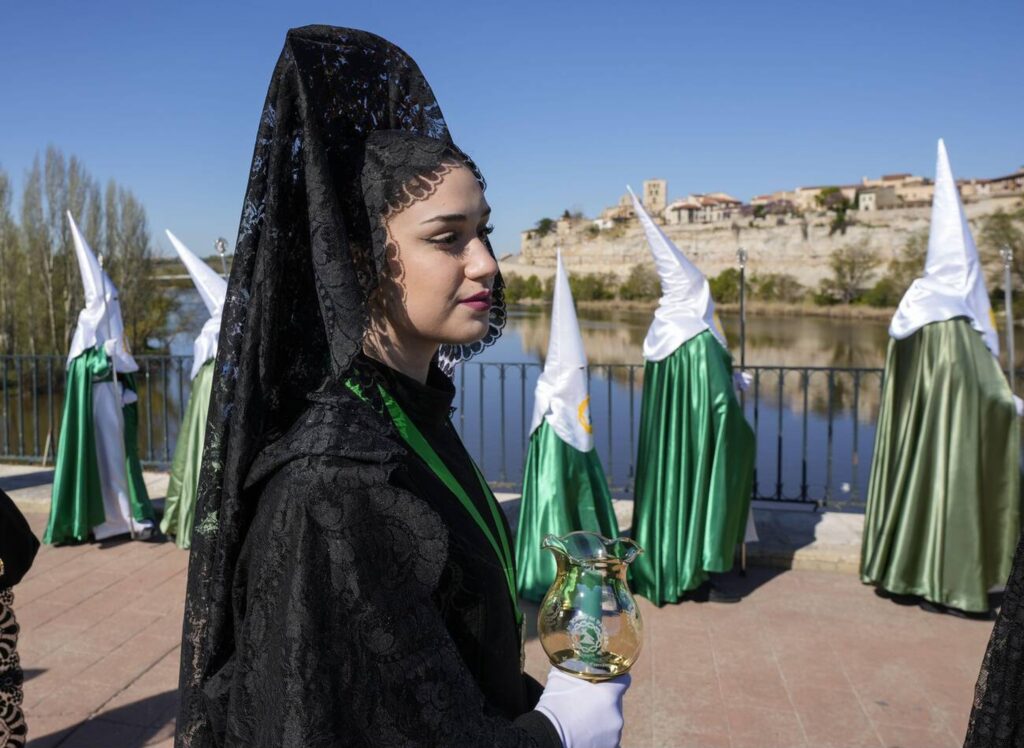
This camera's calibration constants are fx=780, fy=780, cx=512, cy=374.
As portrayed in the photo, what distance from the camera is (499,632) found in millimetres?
1062

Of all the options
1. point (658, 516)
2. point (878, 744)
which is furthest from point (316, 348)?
point (658, 516)

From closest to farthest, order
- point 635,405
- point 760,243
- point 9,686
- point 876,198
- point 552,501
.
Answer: point 9,686 < point 552,501 < point 635,405 < point 760,243 < point 876,198

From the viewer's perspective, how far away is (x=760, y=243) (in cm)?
5003

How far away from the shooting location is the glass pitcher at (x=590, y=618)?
1.17 m

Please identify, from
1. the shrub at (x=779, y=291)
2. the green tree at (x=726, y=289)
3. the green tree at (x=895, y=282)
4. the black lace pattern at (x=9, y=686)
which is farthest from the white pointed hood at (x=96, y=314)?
the shrub at (x=779, y=291)

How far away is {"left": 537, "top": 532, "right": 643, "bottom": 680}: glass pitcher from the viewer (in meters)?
1.17

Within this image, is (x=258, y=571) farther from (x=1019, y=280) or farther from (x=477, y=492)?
(x=1019, y=280)

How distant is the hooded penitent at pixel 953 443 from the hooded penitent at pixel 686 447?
0.87m

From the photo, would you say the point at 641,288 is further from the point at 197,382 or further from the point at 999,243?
the point at 197,382

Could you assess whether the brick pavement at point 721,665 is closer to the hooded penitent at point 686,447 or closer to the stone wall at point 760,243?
the hooded penitent at point 686,447

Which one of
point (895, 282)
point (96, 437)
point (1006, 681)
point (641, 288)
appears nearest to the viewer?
point (1006, 681)

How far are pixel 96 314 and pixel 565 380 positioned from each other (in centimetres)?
326

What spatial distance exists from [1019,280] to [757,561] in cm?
2267

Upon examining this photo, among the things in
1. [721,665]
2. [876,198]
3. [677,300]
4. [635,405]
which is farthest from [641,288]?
[876,198]
